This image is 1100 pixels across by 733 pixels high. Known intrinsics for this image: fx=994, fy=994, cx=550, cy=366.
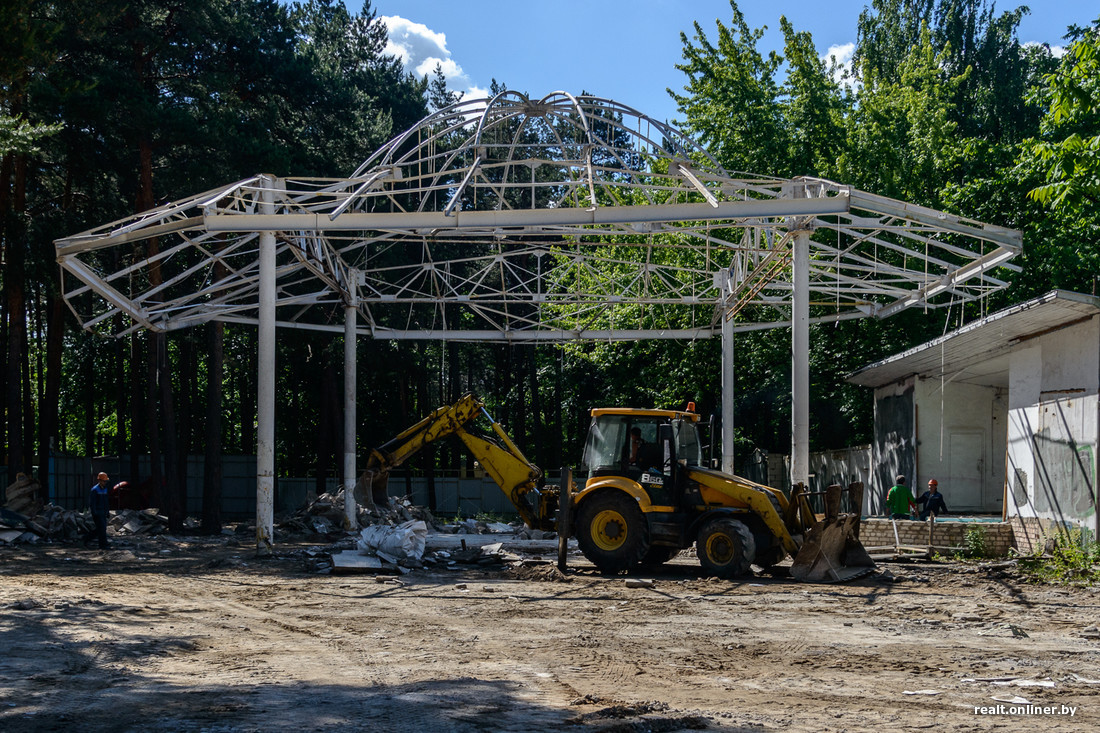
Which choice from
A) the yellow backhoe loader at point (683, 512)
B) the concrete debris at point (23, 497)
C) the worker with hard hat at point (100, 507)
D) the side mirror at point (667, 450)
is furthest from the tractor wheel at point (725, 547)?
the concrete debris at point (23, 497)

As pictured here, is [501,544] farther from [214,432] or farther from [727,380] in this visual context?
[214,432]

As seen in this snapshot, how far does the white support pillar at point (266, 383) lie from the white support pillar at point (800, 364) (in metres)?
9.34

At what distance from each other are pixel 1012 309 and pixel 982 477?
28.6 feet

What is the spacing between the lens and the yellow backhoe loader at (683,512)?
15562 mm

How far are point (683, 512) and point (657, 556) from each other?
1.43 metres

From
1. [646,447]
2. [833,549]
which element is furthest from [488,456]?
[833,549]

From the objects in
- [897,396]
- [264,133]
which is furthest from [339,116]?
[897,396]

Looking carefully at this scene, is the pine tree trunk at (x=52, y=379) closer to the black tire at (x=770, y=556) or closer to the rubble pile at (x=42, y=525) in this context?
the rubble pile at (x=42, y=525)

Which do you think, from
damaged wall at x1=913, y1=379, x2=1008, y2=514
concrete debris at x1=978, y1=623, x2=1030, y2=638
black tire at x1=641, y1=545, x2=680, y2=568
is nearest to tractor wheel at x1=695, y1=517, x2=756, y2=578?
black tire at x1=641, y1=545, x2=680, y2=568

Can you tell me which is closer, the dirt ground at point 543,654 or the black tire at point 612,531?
the dirt ground at point 543,654

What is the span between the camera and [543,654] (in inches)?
372

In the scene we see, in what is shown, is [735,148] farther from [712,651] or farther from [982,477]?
[712,651]

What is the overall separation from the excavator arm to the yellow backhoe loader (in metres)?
2.65

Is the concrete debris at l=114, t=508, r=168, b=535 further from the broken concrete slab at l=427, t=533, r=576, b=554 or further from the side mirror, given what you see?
the side mirror
